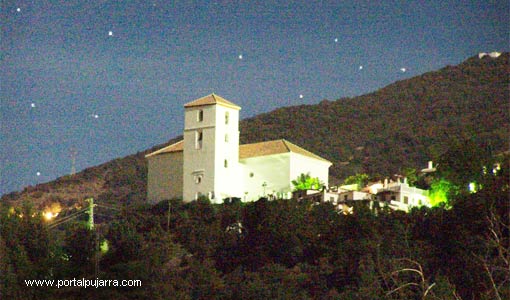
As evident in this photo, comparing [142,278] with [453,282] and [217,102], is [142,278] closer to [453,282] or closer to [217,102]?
[453,282]

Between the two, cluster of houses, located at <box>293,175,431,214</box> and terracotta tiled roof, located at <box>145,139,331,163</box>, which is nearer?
cluster of houses, located at <box>293,175,431,214</box>

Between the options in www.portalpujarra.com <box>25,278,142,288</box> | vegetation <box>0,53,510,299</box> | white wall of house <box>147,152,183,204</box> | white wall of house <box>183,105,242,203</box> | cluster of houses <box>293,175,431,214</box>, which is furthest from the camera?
white wall of house <box>147,152,183,204</box>

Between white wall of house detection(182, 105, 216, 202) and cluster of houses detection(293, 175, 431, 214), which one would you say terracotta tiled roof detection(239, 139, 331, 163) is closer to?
white wall of house detection(182, 105, 216, 202)

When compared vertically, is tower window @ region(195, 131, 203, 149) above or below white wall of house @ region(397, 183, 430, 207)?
above

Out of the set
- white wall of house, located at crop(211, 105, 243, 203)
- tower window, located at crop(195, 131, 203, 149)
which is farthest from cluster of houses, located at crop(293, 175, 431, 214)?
tower window, located at crop(195, 131, 203, 149)

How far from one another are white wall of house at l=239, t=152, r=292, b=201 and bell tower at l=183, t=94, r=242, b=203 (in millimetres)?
354

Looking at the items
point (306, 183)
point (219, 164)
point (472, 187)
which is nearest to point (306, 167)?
point (306, 183)

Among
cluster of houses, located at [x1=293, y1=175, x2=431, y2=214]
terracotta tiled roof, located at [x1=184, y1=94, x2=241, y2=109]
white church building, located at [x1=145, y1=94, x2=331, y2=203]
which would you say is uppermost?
terracotta tiled roof, located at [x1=184, y1=94, x2=241, y2=109]

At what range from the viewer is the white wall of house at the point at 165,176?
4347cm

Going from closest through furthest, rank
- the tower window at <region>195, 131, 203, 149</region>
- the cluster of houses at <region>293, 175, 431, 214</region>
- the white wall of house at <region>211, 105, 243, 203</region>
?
1. the cluster of houses at <region>293, 175, 431, 214</region>
2. the white wall of house at <region>211, 105, 243, 203</region>
3. the tower window at <region>195, 131, 203, 149</region>

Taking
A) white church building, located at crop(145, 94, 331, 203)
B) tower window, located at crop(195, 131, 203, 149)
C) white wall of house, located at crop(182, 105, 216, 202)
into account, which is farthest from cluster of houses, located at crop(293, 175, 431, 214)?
tower window, located at crop(195, 131, 203, 149)

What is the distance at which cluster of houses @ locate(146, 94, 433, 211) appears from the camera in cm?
4184

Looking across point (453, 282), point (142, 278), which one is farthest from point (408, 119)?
point (142, 278)

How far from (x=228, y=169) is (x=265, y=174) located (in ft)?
4.94
